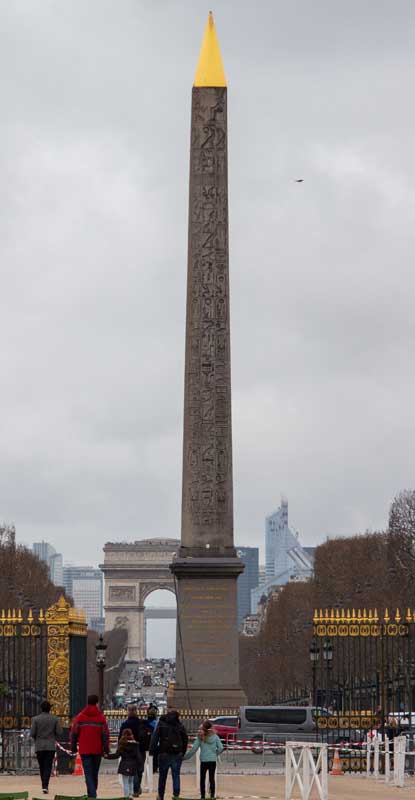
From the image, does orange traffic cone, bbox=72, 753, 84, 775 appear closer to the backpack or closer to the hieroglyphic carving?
the hieroglyphic carving

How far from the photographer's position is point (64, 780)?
28.6 metres

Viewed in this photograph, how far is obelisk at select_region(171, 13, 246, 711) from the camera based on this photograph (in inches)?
1435

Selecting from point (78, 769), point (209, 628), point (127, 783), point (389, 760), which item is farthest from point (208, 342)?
point (127, 783)

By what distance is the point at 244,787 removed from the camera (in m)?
27.4

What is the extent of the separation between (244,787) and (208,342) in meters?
11.3

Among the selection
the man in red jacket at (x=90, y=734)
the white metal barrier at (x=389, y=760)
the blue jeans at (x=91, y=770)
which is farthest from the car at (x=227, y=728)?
Answer: the man in red jacket at (x=90, y=734)

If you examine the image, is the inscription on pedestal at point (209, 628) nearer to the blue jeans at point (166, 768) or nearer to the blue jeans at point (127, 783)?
the blue jeans at point (166, 768)

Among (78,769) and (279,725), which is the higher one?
(279,725)

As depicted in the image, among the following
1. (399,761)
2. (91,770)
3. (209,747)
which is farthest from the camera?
(399,761)

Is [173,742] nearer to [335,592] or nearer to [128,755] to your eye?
[128,755]

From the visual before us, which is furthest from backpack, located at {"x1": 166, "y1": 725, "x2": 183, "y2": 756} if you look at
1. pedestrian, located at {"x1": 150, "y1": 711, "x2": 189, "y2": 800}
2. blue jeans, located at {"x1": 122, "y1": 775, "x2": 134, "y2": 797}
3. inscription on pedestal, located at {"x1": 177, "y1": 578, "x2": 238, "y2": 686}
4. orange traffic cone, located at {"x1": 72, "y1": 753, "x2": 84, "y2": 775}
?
inscription on pedestal, located at {"x1": 177, "y1": 578, "x2": 238, "y2": 686}

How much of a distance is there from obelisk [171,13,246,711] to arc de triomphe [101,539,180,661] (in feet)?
336

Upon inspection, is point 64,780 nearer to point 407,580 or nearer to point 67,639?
point 67,639

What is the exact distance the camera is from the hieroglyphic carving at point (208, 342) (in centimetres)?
3644
